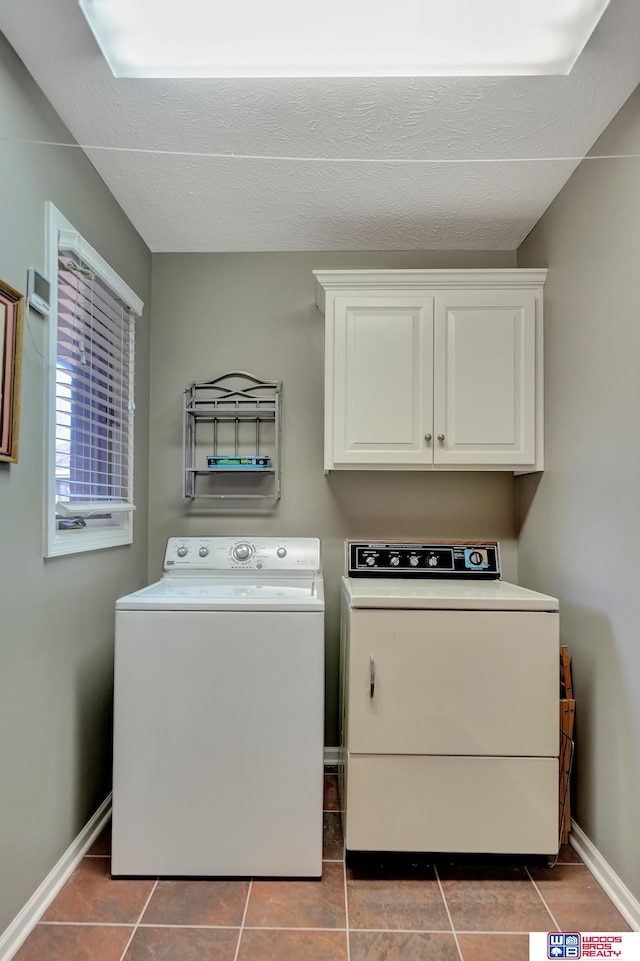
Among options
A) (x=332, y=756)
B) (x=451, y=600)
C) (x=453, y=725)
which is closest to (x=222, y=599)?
(x=451, y=600)

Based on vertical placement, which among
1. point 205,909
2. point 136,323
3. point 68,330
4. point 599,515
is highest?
point 136,323

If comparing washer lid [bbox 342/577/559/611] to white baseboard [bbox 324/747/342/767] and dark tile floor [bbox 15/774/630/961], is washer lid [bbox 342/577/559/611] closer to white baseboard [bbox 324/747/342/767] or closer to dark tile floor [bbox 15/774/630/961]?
dark tile floor [bbox 15/774/630/961]

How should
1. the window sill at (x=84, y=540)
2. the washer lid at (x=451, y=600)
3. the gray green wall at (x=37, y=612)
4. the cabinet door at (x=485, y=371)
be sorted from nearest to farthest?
the gray green wall at (x=37, y=612) < the window sill at (x=84, y=540) < the washer lid at (x=451, y=600) < the cabinet door at (x=485, y=371)

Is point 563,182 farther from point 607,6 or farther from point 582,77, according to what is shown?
point 607,6

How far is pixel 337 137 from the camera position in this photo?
1754mm

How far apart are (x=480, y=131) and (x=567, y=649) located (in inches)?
70.8

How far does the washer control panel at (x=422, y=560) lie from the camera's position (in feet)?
7.34

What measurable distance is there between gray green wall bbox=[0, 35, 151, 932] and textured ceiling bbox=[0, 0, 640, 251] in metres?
0.14

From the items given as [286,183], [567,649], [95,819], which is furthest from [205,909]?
[286,183]

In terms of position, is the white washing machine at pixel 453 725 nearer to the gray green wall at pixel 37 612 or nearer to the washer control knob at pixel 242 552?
the washer control knob at pixel 242 552

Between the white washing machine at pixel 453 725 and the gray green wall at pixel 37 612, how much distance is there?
915mm

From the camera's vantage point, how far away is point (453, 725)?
5.68 ft

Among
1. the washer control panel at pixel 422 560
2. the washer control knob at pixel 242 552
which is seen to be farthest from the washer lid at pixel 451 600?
the washer control knob at pixel 242 552

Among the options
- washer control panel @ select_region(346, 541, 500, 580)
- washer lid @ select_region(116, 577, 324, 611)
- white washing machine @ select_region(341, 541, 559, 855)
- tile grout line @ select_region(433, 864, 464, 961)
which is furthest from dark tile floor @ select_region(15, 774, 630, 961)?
washer control panel @ select_region(346, 541, 500, 580)
